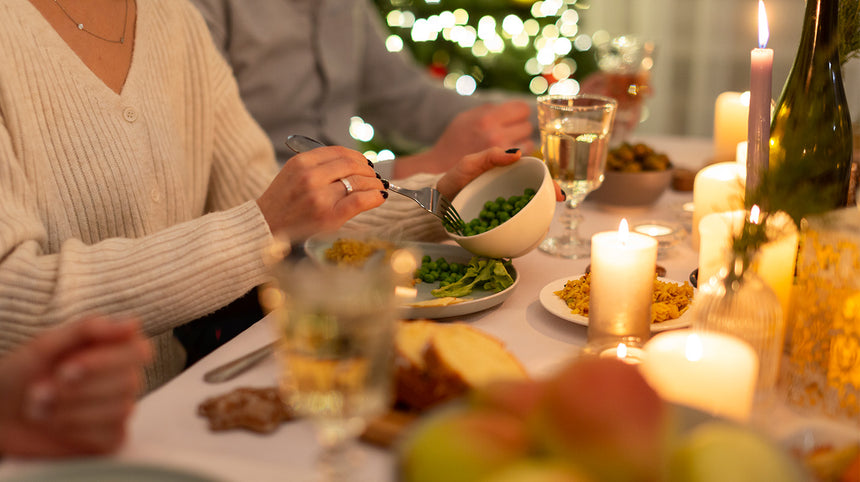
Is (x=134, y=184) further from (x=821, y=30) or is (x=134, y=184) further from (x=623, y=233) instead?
(x=821, y=30)

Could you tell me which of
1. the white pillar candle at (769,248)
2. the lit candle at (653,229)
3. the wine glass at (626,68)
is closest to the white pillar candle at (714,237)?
the white pillar candle at (769,248)

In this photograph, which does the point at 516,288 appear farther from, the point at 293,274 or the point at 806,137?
the point at 293,274

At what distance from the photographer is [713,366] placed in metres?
0.60

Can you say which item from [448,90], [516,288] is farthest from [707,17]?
[516,288]

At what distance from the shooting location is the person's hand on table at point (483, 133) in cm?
162

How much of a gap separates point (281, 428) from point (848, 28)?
89 cm

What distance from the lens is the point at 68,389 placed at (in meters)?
0.56

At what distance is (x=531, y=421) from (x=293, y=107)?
1604 millimetres

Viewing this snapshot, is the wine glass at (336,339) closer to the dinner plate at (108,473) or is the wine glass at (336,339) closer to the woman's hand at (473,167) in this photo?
the dinner plate at (108,473)

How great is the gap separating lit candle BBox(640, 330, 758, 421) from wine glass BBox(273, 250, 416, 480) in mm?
232

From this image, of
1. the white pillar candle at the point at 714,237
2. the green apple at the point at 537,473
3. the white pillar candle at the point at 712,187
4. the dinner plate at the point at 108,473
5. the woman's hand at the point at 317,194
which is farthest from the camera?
the white pillar candle at the point at 712,187

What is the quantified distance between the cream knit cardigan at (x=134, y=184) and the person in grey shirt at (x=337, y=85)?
15.1 inches

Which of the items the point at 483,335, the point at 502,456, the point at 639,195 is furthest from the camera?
the point at 639,195

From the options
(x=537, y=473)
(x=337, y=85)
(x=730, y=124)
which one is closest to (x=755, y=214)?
(x=537, y=473)
